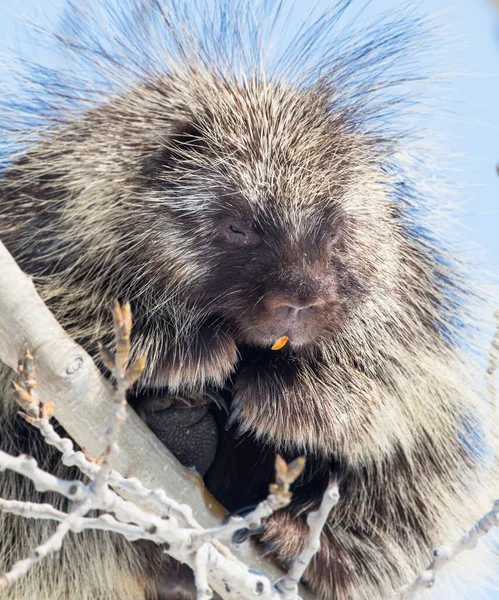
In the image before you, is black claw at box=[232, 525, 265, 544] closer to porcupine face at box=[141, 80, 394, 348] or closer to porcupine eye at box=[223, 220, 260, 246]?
porcupine face at box=[141, 80, 394, 348]

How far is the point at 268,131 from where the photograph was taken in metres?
2.80

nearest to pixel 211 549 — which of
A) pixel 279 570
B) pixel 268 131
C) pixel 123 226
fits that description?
pixel 279 570

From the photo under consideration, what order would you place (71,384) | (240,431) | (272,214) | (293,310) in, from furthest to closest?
1. (240,431)
2. (272,214)
3. (293,310)
4. (71,384)

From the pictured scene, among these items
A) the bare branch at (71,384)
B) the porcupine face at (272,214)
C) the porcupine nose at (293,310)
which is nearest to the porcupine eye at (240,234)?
the porcupine face at (272,214)

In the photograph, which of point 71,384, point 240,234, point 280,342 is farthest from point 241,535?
point 240,234

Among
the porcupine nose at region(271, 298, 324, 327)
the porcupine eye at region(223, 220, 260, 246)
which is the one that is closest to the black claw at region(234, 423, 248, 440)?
the porcupine nose at region(271, 298, 324, 327)

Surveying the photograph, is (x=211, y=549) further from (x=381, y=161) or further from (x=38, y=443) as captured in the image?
(x=381, y=161)

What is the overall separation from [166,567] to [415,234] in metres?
1.40

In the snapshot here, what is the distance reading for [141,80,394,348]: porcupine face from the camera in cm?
245

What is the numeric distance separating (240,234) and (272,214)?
0.11m

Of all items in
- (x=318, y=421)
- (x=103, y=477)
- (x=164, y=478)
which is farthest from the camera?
(x=318, y=421)

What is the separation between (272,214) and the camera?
2.55 metres

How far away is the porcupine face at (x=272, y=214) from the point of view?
8.04 feet

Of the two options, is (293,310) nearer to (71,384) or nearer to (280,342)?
(280,342)
